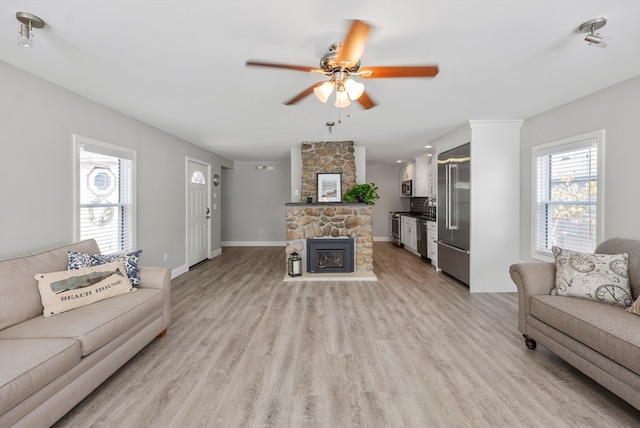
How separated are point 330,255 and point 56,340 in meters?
3.82

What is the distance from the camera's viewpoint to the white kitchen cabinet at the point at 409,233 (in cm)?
666

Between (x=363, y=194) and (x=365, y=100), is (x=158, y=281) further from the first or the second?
(x=363, y=194)

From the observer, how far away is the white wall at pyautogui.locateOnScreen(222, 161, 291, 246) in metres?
7.96

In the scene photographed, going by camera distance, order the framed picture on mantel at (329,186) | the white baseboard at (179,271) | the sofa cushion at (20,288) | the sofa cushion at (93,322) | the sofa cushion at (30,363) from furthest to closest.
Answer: the framed picture on mantel at (329,186)
the white baseboard at (179,271)
the sofa cushion at (20,288)
the sofa cushion at (93,322)
the sofa cushion at (30,363)

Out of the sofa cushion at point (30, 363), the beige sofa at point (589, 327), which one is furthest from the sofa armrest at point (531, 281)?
the sofa cushion at point (30, 363)

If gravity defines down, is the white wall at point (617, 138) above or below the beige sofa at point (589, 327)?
above

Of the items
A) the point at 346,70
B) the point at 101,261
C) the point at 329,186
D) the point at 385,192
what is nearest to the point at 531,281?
the point at 346,70

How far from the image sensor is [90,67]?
2365 mm

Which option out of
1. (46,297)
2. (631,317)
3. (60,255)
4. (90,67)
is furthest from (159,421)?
(631,317)

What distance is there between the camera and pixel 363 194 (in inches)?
204

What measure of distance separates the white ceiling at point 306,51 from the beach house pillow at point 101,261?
1.54m

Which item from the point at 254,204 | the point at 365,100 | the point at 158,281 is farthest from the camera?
the point at 254,204

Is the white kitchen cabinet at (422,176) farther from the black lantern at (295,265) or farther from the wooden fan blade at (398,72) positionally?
the wooden fan blade at (398,72)

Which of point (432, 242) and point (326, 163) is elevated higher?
point (326, 163)
